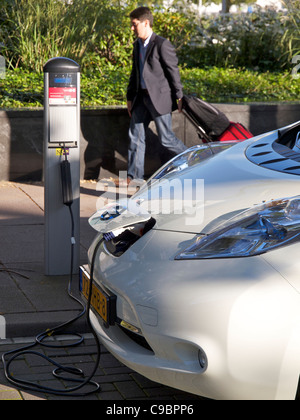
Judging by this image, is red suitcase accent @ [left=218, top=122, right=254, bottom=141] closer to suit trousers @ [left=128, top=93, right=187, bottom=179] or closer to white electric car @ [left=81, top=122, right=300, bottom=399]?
suit trousers @ [left=128, top=93, right=187, bottom=179]

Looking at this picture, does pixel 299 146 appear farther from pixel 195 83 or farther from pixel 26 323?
pixel 195 83

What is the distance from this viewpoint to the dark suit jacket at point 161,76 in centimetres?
807

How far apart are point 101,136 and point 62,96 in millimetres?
3716

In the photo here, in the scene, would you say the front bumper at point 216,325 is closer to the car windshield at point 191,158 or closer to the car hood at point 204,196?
the car hood at point 204,196

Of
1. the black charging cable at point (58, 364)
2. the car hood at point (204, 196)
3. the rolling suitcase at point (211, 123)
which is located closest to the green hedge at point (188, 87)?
the rolling suitcase at point (211, 123)

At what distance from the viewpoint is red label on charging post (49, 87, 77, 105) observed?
508 cm

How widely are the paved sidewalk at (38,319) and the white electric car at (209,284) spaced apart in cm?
42

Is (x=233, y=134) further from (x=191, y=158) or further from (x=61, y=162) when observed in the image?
(x=191, y=158)

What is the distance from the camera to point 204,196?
368 centimetres

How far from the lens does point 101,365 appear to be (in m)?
4.04

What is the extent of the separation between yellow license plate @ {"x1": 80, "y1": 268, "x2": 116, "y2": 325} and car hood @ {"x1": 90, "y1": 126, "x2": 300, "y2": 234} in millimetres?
321
